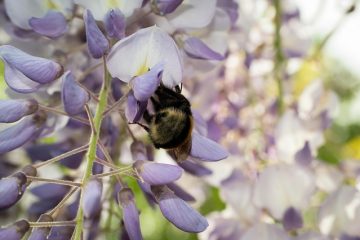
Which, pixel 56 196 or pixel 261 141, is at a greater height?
pixel 56 196

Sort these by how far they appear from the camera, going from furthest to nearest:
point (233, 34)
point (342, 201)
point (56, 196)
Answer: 1. point (233, 34)
2. point (342, 201)
3. point (56, 196)

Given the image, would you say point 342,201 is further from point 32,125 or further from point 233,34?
point 32,125

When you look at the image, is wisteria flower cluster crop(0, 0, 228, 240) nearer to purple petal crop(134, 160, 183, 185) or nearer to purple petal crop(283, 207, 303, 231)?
purple petal crop(134, 160, 183, 185)

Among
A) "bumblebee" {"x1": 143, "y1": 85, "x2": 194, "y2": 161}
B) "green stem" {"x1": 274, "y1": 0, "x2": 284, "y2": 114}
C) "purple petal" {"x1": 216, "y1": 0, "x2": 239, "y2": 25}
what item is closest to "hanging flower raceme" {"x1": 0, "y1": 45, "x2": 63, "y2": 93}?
"bumblebee" {"x1": 143, "y1": 85, "x2": 194, "y2": 161}

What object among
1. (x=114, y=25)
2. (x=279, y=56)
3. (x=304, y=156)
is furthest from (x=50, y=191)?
(x=279, y=56)

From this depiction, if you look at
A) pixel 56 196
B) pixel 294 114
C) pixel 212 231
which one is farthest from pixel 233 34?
pixel 56 196

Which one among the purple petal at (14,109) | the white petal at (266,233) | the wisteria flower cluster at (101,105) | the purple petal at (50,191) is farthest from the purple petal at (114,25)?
the white petal at (266,233)
